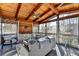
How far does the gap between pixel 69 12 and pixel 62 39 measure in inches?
22.0

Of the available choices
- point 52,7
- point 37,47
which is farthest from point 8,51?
point 52,7

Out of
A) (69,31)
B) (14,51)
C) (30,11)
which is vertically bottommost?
(14,51)

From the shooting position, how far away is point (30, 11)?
2.15m

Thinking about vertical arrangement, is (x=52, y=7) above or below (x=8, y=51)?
above

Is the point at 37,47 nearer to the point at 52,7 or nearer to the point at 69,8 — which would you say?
the point at 52,7

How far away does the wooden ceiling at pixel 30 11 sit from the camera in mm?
2061

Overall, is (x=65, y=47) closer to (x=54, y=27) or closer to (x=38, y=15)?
(x=54, y=27)

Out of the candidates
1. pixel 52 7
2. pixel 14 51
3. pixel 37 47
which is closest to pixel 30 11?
pixel 52 7

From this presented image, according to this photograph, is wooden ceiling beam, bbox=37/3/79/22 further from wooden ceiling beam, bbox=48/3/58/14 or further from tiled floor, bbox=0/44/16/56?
tiled floor, bbox=0/44/16/56

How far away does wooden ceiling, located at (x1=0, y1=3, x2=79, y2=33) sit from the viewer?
6.76ft

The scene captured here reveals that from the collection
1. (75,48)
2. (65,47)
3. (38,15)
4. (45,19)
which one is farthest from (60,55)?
(38,15)

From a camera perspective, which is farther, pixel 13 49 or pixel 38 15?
pixel 38 15

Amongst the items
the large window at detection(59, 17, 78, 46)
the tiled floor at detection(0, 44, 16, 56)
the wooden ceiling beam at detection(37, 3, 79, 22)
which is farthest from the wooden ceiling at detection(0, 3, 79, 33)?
the tiled floor at detection(0, 44, 16, 56)

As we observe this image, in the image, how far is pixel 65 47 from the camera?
2.09 m
